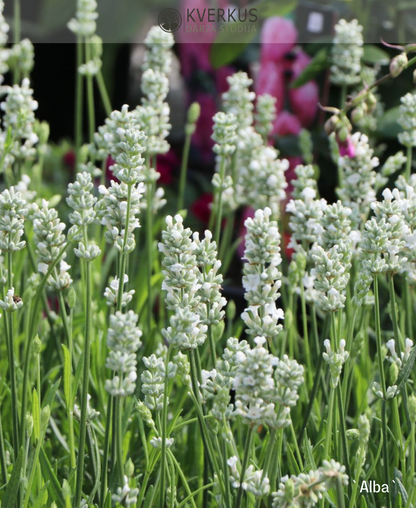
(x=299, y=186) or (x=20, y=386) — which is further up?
(x=299, y=186)

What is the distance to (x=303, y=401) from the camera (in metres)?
0.98

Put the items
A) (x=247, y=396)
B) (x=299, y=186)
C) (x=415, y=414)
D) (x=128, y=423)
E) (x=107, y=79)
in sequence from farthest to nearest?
(x=107, y=79), (x=299, y=186), (x=128, y=423), (x=415, y=414), (x=247, y=396)

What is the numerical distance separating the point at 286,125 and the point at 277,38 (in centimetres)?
22

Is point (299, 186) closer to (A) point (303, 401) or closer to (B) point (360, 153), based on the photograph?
(B) point (360, 153)

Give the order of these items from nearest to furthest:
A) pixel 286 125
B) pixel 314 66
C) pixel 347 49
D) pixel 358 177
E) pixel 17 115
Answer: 1. pixel 358 177
2. pixel 17 115
3. pixel 347 49
4. pixel 314 66
5. pixel 286 125

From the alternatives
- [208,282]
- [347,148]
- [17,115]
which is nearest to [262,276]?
[208,282]

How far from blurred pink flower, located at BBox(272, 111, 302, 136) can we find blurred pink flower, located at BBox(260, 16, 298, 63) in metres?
0.15

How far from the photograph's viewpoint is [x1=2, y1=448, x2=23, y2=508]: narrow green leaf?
0.68 m

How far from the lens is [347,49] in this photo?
1344 mm

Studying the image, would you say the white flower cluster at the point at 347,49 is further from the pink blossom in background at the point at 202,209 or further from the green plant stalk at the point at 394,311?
the green plant stalk at the point at 394,311

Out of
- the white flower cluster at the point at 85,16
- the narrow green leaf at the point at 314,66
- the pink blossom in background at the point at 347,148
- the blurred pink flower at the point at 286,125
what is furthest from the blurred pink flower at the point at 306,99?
the pink blossom in background at the point at 347,148

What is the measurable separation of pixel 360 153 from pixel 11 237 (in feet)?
1.61

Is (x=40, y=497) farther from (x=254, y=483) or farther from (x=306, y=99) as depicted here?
(x=306, y=99)

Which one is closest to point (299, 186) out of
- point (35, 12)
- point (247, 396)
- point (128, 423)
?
point (128, 423)
